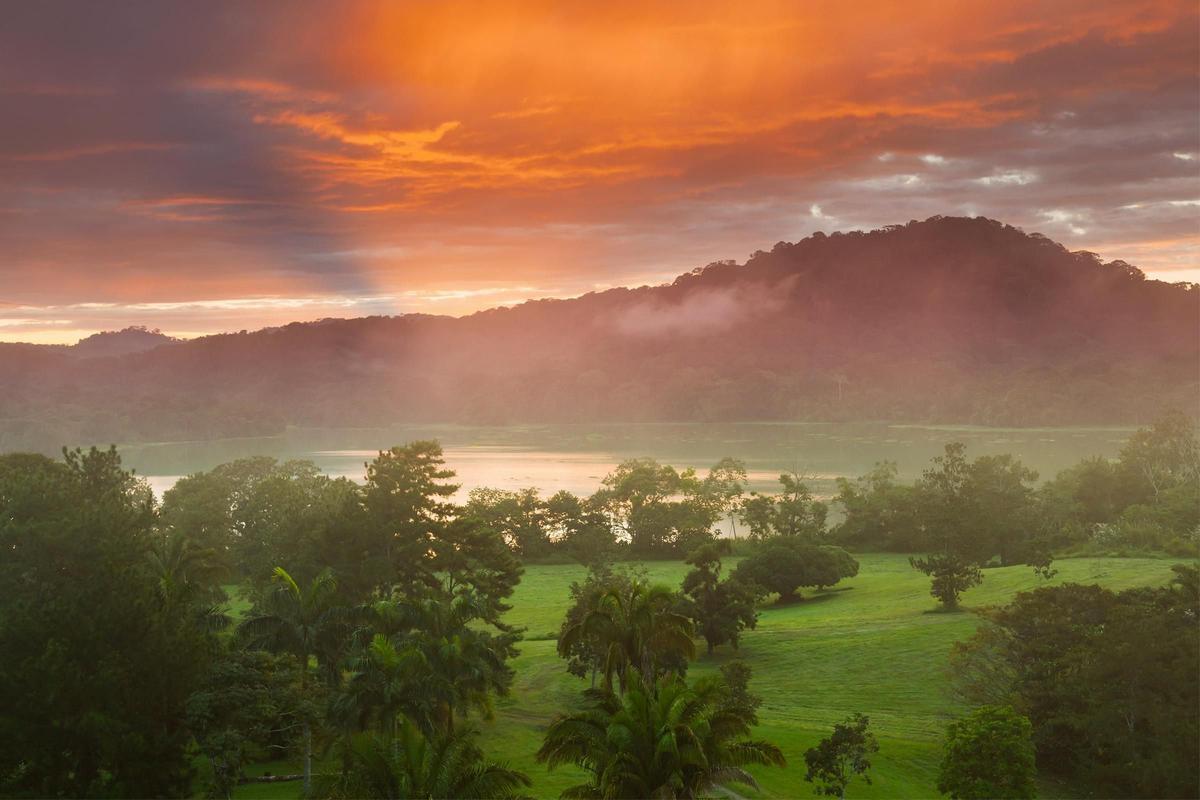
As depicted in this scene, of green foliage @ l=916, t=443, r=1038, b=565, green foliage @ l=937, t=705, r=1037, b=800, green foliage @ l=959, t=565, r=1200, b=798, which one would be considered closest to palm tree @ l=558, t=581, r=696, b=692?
green foliage @ l=937, t=705, r=1037, b=800

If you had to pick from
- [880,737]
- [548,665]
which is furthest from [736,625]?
[880,737]

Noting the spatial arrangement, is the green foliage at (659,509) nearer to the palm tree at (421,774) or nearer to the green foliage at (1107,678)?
the green foliage at (1107,678)

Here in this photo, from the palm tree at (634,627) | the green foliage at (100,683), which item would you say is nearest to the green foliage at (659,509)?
the palm tree at (634,627)

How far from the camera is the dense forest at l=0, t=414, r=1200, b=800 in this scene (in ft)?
68.4

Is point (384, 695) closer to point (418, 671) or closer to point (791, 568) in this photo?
point (418, 671)

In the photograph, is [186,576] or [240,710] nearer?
[240,710]

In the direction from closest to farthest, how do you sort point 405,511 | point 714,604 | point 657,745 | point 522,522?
1. point 657,745
2. point 405,511
3. point 714,604
4. point 522,522

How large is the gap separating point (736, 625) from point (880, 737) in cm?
1318

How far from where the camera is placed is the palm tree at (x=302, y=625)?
3177 cm

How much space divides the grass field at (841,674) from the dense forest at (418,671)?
3.20 ft

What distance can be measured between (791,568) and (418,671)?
1417 inches

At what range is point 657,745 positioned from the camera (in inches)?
776

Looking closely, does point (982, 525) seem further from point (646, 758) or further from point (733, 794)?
point (646, 758)

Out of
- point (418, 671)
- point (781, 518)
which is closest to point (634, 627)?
point (418, 671)
